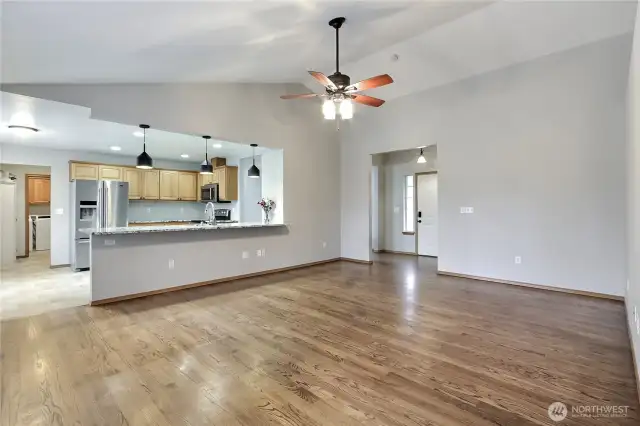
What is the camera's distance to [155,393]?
205 centimetres

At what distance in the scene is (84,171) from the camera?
6984 millimetres

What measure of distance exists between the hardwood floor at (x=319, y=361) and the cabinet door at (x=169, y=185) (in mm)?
4658

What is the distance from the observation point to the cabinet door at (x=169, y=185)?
8.23 m

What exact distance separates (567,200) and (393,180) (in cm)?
456

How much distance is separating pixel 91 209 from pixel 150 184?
164 cm

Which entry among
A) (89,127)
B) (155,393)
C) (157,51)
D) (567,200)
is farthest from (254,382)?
(89,127)

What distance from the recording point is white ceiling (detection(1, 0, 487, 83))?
2.38 meters

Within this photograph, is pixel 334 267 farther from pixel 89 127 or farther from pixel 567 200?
pixel 89 127

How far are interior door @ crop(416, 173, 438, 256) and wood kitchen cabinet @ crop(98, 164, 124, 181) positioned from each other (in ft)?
23.7

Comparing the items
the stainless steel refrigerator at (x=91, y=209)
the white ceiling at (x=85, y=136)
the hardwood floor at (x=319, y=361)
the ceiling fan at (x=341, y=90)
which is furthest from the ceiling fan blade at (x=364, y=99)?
the stainless steel refrigerator at (x=91, y=209)

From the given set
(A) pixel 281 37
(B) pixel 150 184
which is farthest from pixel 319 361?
(B) pixel 150 184

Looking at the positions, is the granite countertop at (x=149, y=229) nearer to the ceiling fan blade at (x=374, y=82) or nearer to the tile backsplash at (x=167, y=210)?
the ceiling fan blade at (x=374, y=82)

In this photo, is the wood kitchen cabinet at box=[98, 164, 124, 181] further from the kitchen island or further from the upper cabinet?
the kitchen island

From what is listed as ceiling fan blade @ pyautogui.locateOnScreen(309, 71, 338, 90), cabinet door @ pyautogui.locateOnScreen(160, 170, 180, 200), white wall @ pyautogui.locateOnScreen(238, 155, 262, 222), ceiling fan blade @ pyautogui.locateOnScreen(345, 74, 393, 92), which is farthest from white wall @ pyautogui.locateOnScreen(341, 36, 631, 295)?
cabinet door @ pyautogui.locateOnScreen(160, 170, 180, 200)
